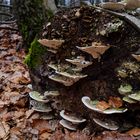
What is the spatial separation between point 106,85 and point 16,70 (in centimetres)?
233

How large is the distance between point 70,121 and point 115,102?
1.64ft

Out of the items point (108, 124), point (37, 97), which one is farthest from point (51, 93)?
point (108, 124)

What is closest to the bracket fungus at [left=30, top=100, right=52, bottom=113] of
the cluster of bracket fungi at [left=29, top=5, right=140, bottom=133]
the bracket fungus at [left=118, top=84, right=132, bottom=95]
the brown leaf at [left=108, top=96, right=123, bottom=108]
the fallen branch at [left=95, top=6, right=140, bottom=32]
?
the cluster of bracket fungi at [left=29, top=5, right=140, bottom=133]

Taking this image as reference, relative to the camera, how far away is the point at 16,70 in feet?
16.4

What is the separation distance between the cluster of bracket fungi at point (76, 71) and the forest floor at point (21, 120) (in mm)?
97

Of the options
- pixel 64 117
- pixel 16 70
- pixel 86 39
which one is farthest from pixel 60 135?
pixel 16 70

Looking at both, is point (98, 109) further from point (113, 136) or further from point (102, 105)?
point (113, 136)

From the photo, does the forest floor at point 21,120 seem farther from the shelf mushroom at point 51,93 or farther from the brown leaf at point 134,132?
the shelf mushroom at point 51,93

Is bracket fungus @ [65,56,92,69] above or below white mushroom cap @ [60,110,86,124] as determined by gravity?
above

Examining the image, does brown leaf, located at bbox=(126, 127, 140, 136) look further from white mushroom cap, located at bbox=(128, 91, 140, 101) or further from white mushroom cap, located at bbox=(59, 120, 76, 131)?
white mushroom cap, located at bbox=(59, 120, 76, 131)

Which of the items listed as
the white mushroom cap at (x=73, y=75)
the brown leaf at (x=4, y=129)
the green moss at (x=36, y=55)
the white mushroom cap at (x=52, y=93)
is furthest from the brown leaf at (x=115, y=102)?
the brown leaf at (x=4, y=129)

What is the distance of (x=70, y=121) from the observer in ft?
9.99

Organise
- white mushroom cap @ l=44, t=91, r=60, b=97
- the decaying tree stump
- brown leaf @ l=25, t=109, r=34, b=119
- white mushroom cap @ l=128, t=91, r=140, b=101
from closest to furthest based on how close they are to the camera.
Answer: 1. white mushroom cap @ l=128, t=91, r=140, b=101
2. the decaying tree stump
3. white mushroom cap @ l=44, t=91, r=60, b=97
4. brown leaf @ l=25, t=109, r=34, b=119

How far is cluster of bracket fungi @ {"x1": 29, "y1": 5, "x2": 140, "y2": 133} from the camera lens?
274 cm
